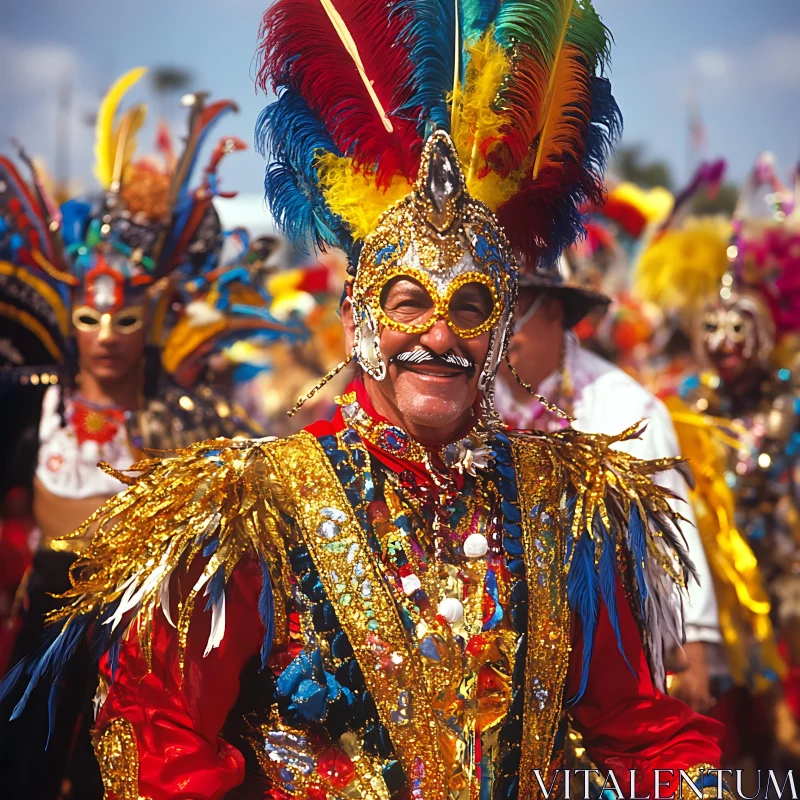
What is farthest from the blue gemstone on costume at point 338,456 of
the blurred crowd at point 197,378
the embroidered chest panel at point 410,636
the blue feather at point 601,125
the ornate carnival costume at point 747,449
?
the ornate carnival costume at point 747,449

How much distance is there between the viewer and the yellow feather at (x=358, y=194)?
274 cm

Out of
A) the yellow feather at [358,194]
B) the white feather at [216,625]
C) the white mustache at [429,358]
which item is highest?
the yellow feather at [358,194]

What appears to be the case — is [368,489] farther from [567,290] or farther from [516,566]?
[567,290]

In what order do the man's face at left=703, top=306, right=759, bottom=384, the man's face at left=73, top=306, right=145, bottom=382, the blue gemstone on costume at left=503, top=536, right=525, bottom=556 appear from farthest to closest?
the man's face at left=703, top=306, right=759, bottom=384, the man's face at left=73, top=306, right=145, bottom=382, the blue gemstone on costume at left=503, top=536, right=525, bottom=556

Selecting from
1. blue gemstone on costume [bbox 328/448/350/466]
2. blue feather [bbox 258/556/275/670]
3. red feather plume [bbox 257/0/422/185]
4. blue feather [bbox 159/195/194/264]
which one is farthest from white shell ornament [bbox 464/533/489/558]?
blue feather [bbox 159/195/194/264]

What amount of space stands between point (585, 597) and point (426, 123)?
116 cm

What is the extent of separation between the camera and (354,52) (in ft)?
9.00

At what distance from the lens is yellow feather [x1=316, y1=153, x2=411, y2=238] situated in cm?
274

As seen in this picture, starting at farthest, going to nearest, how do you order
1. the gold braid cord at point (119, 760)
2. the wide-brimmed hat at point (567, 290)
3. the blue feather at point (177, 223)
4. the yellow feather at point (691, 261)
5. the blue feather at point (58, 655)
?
the yellow feather at point (691, 261), the blue feather at point (177, 223), the wide-brimmed hat at point (567, 290), the blue feather at point (58, 655), the gold braid cord at point (119, 760)

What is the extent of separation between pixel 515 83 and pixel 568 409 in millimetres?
2304

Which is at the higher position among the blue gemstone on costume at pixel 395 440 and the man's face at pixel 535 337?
the man's face at pixel 535 337

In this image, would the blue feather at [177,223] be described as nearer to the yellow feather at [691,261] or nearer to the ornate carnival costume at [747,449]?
the ornate carnival costume at [747,449]

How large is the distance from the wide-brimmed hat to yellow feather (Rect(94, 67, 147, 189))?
7.24 ft

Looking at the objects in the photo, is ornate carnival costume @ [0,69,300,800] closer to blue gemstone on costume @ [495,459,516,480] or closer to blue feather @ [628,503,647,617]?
blue gemstone on costume @ [495,459,516,480]
